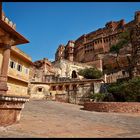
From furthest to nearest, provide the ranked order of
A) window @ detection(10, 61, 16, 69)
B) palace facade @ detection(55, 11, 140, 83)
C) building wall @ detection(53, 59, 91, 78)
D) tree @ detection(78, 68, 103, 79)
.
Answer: palace facade @ detection(55, 11, 140, 83)
building wall @ detection(53, 59, 91, 78)
tree @ detection(78, 68, 103, 79)
window @ detection(10, 61, 16, 69)

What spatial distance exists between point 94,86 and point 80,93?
2.45 meters

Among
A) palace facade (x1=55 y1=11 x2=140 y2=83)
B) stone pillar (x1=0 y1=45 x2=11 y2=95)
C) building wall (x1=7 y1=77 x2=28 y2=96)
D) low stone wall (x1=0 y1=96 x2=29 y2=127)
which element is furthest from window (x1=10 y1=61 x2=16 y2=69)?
palace facade (x1=55 y1=11 x2=140 y2=83)

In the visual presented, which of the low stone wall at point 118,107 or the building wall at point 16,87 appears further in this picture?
the building wall at point 16,87

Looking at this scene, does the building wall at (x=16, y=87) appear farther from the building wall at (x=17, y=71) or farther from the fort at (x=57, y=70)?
the building wall at (x=17, y=71)

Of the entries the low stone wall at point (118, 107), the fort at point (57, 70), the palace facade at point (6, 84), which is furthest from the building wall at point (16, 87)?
the palace facade at point (6, 84)

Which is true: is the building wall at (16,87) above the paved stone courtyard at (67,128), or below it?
above

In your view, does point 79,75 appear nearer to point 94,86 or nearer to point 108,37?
point 94,86

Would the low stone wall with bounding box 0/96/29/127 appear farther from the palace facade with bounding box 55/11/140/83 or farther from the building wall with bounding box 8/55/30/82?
the palace facade with bounding box 55/11/140/83

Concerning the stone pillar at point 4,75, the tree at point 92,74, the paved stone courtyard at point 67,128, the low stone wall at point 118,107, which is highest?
the tree at point 92,74

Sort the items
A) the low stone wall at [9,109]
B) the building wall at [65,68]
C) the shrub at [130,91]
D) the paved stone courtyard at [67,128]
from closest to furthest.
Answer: the paved stone courtyard at [67,128]
the low stone wall at [9,109]
the shrub at [130,91]
the building wall at [65,68]

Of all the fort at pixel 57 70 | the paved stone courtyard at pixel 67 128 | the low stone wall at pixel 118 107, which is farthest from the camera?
the low stone wall at pixel 118 107

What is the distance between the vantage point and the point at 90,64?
56.2 metres

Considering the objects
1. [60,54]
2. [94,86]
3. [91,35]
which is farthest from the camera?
[60,54]

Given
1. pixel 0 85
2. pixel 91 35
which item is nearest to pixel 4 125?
pixel 0 85
